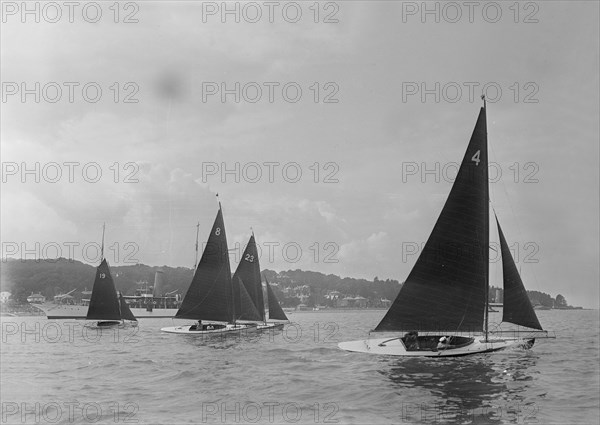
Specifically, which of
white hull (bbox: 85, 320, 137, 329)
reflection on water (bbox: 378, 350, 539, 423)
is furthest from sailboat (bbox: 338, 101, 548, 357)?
white hull (bbox: 85, 320, 137, 329)

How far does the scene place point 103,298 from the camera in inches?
2692

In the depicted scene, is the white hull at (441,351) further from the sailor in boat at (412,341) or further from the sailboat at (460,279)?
the sailor in boat at (412,341)

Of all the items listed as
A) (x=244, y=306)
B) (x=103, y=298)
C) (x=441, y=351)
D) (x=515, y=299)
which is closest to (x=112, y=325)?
(x=103, y=298)

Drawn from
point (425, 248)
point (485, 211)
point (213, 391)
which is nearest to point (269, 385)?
point (213, 391)

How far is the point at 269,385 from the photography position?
25.1m

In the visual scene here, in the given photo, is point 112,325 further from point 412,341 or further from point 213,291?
point 412,341

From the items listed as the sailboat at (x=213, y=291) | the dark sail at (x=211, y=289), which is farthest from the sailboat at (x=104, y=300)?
the dark sail at (x=211, y=289)

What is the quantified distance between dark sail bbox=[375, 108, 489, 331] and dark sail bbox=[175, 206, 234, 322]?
22.6 meters

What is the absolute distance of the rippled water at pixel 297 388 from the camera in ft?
62.3

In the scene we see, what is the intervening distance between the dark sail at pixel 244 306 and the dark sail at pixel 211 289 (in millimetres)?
3863

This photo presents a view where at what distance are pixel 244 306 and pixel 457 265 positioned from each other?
29.0 meters

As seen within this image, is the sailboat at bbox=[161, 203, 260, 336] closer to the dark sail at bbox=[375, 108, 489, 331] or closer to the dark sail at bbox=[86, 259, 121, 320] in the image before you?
the dark sail at bbox=[86, 259, 121, 320]

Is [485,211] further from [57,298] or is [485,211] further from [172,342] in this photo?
[57,298]

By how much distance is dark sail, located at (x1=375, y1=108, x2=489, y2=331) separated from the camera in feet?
98.5
